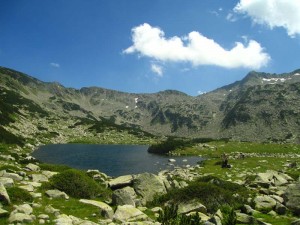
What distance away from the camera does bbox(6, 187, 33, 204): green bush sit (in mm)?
20580

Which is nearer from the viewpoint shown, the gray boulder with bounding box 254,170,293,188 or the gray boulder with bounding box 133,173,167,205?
the gray boulder with bounding box 133,173,167,205

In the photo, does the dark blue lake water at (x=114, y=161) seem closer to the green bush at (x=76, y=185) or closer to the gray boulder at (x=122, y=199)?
the green bush at (x=76, y=185)

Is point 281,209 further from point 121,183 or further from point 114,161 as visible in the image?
point 114,161

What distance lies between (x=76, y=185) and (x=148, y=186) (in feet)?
21.5

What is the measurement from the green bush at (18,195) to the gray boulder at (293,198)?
1876 cm

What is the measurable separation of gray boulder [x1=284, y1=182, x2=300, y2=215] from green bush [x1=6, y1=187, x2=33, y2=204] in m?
18.8

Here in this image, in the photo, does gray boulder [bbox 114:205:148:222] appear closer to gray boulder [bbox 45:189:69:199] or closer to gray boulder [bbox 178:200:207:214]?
gray boulder [bbox 178:200:207:214]

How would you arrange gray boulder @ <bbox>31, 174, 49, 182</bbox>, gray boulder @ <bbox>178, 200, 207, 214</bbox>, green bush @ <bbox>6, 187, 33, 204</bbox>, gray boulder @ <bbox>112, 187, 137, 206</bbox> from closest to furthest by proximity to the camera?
green bush @ <bbox>6, 187, 33, 204</bbox> → gray boulder @ <bbox>178, 200, 207, 214</bbox> → gray boulder @ <bbox>112, 187, 137, 206</bbox> → gray boulder @ <bbox>31, 174, 49, 182</bbox>

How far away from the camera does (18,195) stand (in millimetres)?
21000

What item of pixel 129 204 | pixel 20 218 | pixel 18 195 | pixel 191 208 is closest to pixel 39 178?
pixel 18 195

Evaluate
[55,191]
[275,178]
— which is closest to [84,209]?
[55,191]

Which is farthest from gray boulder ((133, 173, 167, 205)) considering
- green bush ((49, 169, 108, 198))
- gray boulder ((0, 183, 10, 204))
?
gray boulder ((0, 183, 10, 204))

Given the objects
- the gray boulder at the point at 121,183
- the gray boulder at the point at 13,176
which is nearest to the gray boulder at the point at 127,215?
the gray boulder at the point at 121,183

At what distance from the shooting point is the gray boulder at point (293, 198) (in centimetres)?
2441
